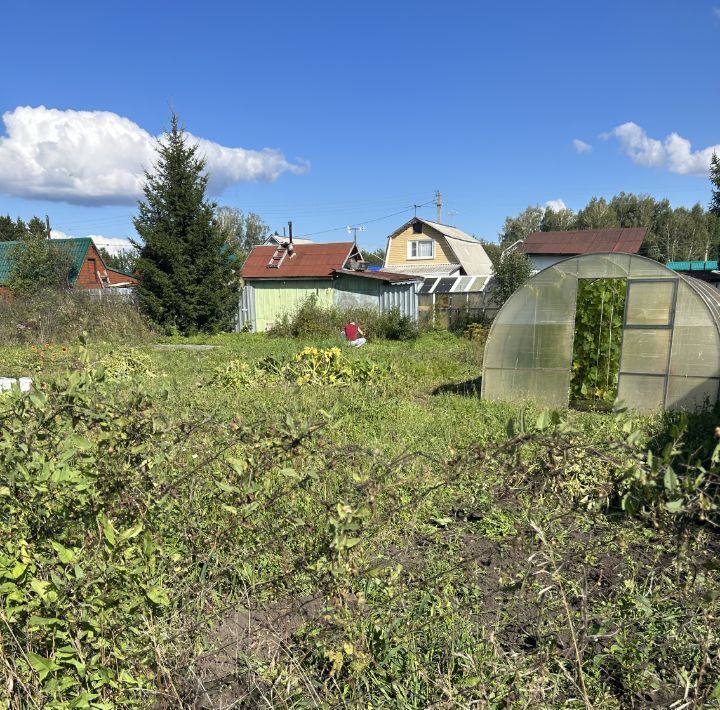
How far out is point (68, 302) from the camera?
1925cm

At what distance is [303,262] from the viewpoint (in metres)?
26.7

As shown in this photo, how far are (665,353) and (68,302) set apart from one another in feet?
60.2

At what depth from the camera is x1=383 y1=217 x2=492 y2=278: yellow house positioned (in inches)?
1537

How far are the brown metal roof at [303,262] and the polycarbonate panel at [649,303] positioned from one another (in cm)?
1735

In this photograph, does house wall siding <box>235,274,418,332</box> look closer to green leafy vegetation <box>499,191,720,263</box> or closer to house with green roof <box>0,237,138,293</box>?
house with green roof <box>0,237,138,293</box>

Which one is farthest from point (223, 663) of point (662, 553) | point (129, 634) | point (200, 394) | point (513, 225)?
point (513, 225)

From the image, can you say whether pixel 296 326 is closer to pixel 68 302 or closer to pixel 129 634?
pixel 68 302

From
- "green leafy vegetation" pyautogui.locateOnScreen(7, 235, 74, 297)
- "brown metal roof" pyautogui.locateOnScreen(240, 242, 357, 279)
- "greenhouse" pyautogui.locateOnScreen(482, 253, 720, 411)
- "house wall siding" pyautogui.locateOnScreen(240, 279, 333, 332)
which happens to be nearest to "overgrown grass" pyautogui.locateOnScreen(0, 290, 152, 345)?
"house wall siding" pyautogui.locateOnScreen(240, 279, 333, 332)

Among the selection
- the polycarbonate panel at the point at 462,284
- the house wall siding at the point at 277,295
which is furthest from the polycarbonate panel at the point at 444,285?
the house wall siding at the point at 277,295

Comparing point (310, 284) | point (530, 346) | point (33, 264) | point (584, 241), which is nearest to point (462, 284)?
point (310, 284)

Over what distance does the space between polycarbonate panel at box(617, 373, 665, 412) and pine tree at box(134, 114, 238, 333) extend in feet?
57.3

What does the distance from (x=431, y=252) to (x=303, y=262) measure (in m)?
16.0

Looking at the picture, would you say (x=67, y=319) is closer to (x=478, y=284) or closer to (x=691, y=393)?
(x=478, y=284)

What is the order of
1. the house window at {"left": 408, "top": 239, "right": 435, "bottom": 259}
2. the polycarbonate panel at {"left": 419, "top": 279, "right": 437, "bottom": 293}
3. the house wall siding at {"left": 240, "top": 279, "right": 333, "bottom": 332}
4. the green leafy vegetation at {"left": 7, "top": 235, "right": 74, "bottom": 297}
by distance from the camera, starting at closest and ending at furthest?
the house wall siding at {"left": 240, "top": 279, "right": 333, "bottom": 332} → the green leafy vegetation at {"left": 7, "top": 235, "right": 74, "bottom": 297} → the polycarbonate panel at {"left": 419, "top": 279, "right": 437, "bottom": 293} → the house window at {"left": 408, "top": 239, "right": 435, "bottom": 259}
